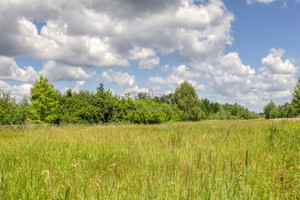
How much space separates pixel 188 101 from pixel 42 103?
32.6m

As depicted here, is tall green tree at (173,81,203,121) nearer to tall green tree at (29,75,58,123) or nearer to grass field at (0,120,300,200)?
tall green tree at (29,75,58,123)

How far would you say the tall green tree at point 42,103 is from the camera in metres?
28.3

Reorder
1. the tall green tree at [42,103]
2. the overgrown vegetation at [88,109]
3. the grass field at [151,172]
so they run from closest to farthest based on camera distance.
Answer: the grass field at [151,172] < the overgrown vegetation at [88,109] < the tall green tree at [42,103]

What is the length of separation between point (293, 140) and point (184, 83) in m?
46.0

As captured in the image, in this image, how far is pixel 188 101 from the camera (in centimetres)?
4841

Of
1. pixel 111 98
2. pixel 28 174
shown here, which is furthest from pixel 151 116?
pixel 28 174

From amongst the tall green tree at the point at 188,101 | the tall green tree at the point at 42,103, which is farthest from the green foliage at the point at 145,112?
the tall green tree at the point at 188,101

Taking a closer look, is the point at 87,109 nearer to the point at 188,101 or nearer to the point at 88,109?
the point at 88,109

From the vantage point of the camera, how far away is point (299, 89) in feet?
138

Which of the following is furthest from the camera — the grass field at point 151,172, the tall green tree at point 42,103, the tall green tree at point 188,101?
the tall green tree at point 188,101

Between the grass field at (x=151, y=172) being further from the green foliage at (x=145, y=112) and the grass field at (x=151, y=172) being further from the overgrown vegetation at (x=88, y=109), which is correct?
the green foliage at (x=145, y=112)

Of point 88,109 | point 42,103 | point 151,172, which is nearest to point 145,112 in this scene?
point 88,109

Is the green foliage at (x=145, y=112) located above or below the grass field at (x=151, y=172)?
above

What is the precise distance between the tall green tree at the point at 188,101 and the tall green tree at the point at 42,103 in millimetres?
29364
